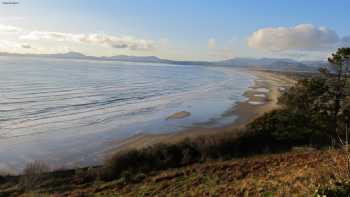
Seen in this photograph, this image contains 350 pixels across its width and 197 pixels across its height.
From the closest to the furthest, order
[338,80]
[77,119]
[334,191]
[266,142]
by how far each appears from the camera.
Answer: [334,191] → [266,142] → [338,80] → [77,119]

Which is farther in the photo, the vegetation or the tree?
the tree

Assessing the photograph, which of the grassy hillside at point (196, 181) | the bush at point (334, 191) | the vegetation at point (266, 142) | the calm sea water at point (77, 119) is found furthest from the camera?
the calm sea water at point (77, 119)

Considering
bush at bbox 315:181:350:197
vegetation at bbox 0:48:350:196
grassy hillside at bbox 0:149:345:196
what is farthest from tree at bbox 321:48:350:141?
bush at bbox 315:181:350:197

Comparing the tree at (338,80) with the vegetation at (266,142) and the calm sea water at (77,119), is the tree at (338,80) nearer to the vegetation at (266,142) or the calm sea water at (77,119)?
the vegetation at (266,142)

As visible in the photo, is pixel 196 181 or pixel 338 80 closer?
pixel 196 181

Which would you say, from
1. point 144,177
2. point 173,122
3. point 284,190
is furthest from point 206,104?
point 284,190

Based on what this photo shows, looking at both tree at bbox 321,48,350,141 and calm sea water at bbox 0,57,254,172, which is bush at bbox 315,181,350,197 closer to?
calm sea water at bbox 0,57,254,172

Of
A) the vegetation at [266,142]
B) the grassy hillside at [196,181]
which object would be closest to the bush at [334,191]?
the vegetation at [266,142]

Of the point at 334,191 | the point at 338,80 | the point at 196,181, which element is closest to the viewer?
the point at 334,191

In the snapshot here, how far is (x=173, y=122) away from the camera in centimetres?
3172

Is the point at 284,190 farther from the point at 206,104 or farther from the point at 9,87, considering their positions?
the point at 9,87

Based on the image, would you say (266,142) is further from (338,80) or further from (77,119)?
(77,119)

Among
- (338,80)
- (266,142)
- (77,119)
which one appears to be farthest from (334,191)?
(77,119)

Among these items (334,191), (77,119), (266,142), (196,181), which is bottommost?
(77,119)
